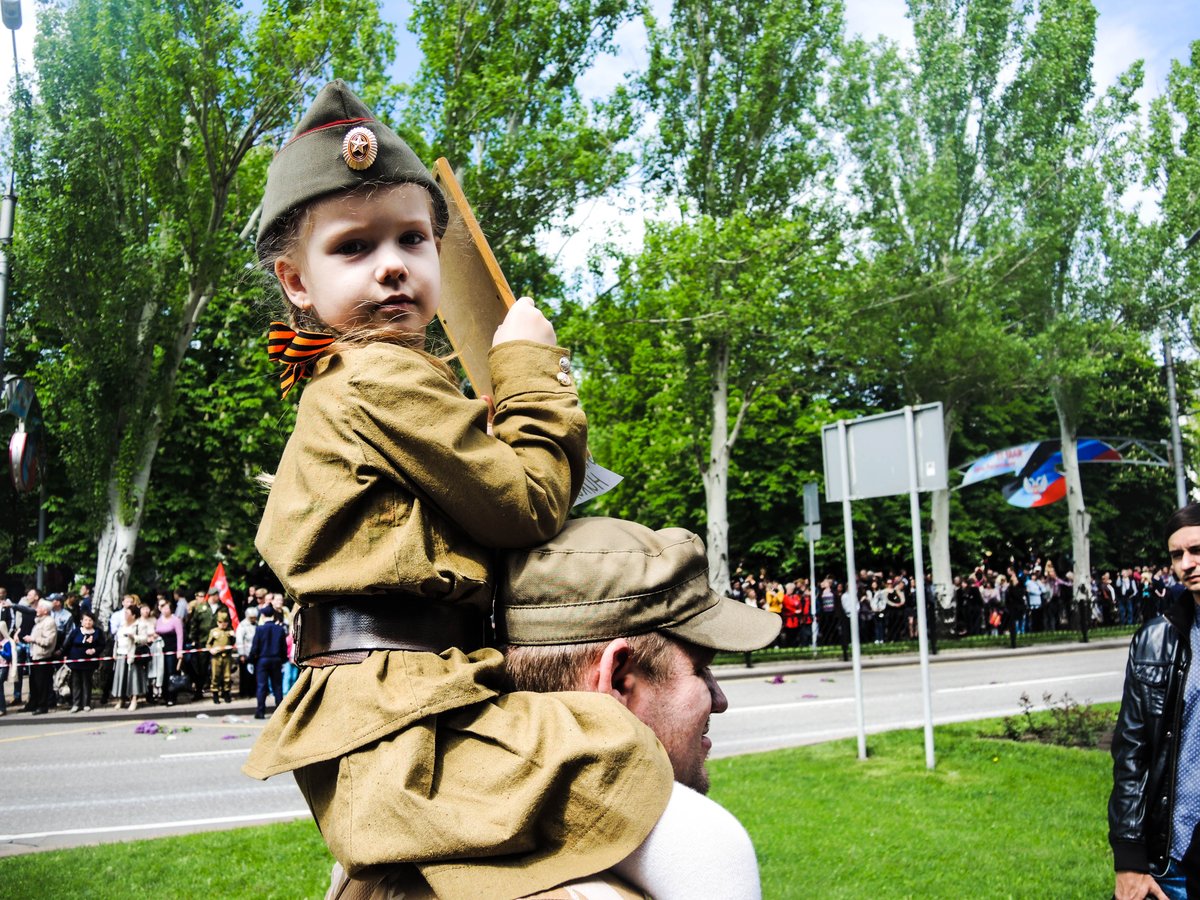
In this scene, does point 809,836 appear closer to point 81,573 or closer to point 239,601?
point 239,601

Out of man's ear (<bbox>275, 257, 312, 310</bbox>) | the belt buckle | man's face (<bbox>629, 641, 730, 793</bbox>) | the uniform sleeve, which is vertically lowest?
man's face (<bbox>629, 641, 730, 793</bbox>)

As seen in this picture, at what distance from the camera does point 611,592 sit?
159 centimetres

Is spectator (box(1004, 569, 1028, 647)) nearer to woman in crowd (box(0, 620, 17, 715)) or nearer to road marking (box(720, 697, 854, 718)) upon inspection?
road marking (box(720, 697, 854, 718))

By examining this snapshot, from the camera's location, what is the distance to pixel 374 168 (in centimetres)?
189

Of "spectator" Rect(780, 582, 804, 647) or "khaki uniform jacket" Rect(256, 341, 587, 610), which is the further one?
"spectator" Rect(780, 582, 804, 647)

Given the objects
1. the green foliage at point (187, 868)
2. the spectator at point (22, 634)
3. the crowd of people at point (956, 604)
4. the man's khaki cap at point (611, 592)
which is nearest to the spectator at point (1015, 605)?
the crowd of people at point (956, 604)

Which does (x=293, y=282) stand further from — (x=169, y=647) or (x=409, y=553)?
(x=169, y=647)

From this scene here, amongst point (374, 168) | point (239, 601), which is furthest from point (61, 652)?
point (374, 168)

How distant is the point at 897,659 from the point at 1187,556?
835 inches

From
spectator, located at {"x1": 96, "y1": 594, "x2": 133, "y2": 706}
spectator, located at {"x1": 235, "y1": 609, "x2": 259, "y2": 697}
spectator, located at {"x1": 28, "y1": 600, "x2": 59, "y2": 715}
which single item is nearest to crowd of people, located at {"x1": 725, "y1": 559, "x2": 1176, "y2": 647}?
spectator, located at {"x1": 235, "y1": 609, "x2": 259, "y2": 697}

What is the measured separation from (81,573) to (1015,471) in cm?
2891

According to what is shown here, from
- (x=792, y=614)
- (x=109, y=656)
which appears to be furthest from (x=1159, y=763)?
(x=792, y=614)

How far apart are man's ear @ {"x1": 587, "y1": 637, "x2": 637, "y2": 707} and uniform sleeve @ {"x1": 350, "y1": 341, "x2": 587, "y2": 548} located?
0.65 ft

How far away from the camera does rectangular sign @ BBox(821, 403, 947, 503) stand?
33.3 ft
